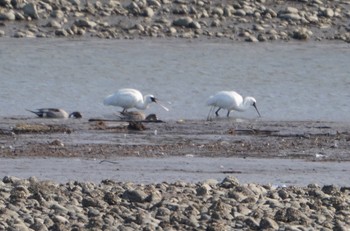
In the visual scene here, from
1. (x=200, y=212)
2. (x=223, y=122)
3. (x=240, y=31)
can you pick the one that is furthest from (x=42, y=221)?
(x=240, y=31)

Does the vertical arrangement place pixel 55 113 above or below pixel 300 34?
below

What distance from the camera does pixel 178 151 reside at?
45.0 ft

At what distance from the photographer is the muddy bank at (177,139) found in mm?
13555

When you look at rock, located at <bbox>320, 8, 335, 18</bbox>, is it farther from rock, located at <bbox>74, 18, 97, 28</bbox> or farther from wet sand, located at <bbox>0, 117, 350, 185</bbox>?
wet sand, located at <bbox>0, 117, 350, 185</bbox>

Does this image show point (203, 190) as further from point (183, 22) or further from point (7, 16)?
point (183, 22)

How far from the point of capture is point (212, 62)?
24.4 metres

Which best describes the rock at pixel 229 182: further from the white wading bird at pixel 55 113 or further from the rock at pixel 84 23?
the rock at pixel 84 23

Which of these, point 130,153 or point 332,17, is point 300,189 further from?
point 332,17

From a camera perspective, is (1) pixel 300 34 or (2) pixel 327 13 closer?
(1) pixel 300 34

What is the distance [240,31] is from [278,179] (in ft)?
49.3

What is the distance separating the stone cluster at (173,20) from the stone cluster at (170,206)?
1538 cm

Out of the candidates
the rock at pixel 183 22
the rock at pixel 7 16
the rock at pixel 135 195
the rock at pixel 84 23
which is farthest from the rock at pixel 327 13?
the rock at pixel 135 195

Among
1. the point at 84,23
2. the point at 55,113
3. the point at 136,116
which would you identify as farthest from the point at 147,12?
the point at 55,113

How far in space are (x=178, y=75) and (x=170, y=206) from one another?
43.5 feet
